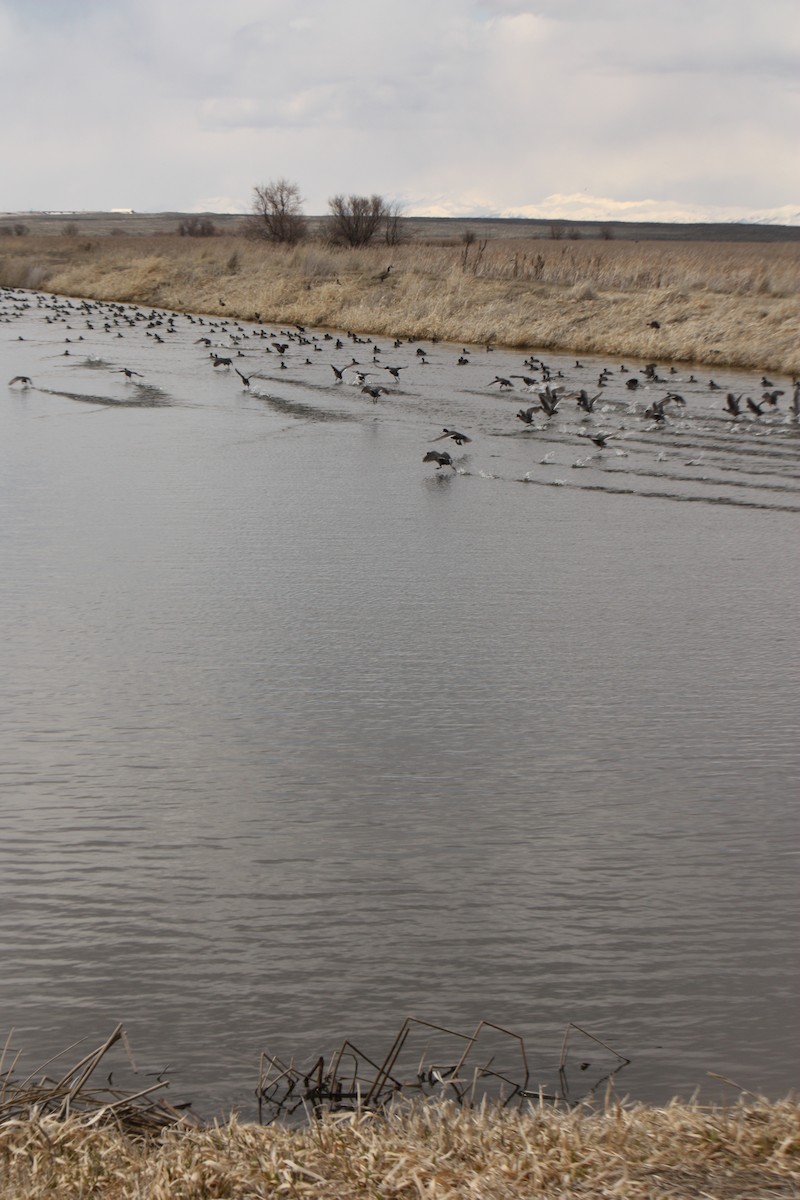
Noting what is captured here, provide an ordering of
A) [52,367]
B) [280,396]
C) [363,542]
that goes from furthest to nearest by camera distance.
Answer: [52,367] < [280,396] < [363,542]

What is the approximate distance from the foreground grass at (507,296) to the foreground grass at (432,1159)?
24810mm

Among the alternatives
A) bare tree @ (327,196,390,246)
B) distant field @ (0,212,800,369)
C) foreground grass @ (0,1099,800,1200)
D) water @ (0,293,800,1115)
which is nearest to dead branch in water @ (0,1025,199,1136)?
foreground grass @ (0,1099,800,1200)

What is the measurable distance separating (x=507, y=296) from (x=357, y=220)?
2160cm

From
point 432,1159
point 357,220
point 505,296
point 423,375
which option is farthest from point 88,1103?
point 357,220

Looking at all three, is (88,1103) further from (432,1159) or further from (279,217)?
(279,217)

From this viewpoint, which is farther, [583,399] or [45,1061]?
[583,399]

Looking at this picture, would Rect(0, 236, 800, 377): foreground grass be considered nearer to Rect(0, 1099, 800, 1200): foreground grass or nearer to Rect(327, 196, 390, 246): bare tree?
Rect(327, 196, 390, 246): bare tree

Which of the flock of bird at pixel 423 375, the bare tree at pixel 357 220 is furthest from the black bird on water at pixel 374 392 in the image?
the bare tree at pixel 357 220

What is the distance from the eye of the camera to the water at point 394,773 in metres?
4.30

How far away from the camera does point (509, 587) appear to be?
32.1 feet

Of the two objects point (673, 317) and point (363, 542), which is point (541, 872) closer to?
point (363, 542)

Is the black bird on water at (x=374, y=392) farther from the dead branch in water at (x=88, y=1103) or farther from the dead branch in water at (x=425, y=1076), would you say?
the dead branch in water at (x=88, y=1103)

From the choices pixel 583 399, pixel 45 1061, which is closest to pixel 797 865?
pixel 45 1061

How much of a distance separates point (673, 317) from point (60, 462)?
2024cm
